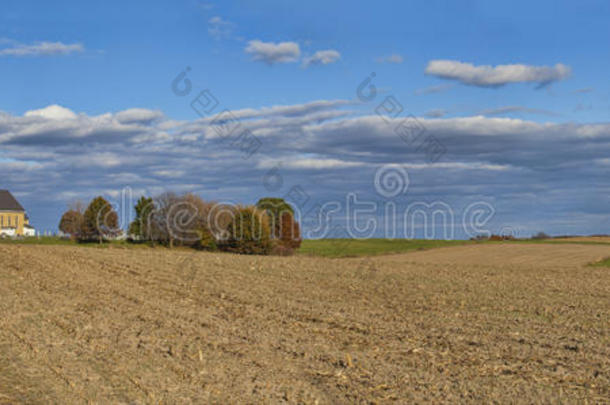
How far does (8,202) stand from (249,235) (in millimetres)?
79721

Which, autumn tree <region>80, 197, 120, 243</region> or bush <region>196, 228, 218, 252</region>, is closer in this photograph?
bush <region>196, 228, 218, 252</region>

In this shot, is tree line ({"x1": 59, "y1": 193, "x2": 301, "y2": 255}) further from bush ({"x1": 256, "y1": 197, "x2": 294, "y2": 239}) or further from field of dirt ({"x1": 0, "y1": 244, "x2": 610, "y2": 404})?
field of dirt ({"x1": 0, "y1": 244, "x2": 610, "y2": 404})

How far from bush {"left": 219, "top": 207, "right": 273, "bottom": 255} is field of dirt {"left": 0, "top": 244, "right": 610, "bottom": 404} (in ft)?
142

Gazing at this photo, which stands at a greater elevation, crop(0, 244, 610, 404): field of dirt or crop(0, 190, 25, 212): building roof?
crop(0, 190, 25, 212): building roof

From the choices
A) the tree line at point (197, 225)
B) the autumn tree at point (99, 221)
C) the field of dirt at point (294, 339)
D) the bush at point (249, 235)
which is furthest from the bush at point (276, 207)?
the field of dirt at point (294, 339)

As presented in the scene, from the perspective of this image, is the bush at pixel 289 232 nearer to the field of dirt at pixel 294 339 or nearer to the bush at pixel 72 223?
the bush at pixel 72 223

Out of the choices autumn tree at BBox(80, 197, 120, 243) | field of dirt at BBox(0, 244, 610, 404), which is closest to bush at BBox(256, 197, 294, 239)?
autumn tree at BBox(80, 197, 120, 243)

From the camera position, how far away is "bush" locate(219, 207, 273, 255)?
72.8 meters

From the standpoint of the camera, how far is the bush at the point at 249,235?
72.8 m

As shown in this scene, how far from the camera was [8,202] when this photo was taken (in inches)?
5197

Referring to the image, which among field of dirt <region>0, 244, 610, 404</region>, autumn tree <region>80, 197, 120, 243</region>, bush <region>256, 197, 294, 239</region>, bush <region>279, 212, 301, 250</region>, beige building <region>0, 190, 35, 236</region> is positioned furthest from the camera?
beige building <region>0, 190, 35, 236</region>

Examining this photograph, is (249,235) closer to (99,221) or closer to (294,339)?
(99,221)

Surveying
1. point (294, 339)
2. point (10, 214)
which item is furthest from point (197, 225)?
point (294, 339)

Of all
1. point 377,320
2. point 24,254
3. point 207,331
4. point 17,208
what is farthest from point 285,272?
point 17,208
